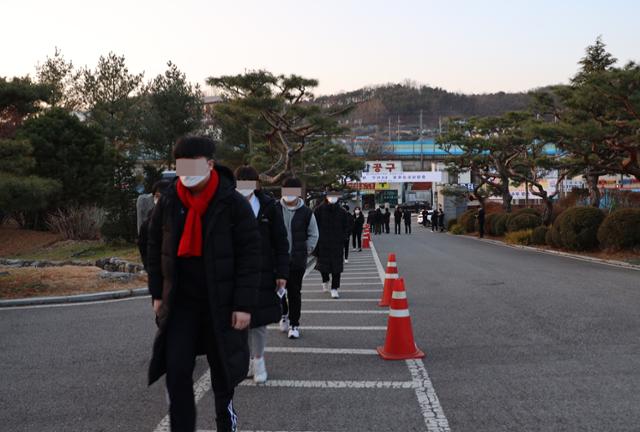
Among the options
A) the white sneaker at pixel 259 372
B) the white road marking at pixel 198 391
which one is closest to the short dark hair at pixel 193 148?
the white road marking at pixel 198 391

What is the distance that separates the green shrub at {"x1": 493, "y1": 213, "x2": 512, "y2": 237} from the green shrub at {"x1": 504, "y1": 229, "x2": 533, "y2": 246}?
3123mm

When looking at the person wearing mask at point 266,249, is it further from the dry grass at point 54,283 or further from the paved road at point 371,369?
the dry grass at point 54,283

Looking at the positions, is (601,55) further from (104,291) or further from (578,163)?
(104,291)

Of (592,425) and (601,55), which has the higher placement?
(601,55)

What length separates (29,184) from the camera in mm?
10859

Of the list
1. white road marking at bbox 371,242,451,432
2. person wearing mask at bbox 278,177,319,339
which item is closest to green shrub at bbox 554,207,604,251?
person wearing mask at bbox 278,177,319,339

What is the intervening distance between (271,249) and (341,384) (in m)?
1.26

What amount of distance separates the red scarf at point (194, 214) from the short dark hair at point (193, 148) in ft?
0.41

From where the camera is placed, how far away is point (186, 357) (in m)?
3.22

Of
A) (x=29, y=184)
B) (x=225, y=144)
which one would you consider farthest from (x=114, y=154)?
(x=29, y=184)

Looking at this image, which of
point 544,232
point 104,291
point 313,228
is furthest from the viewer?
point 544,232

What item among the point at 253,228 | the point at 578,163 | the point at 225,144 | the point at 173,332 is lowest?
the point at 173,332

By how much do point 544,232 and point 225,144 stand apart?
23382mm

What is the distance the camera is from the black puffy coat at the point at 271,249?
4.73 meters
